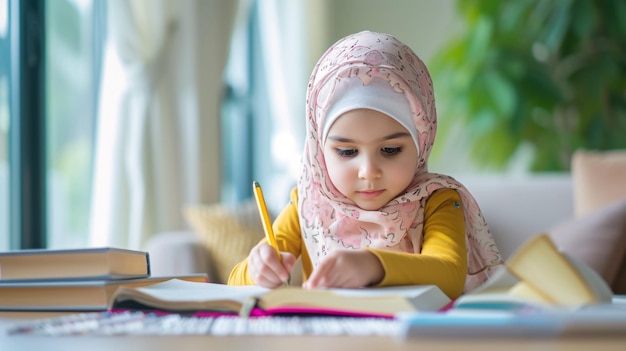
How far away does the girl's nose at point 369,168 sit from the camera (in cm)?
122

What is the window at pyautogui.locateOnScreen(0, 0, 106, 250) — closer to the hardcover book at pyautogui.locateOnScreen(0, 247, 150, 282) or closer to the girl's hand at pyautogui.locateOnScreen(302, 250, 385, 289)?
the hardcover book at pyautogui.locateOnScreen(0, 247, 150, 282)

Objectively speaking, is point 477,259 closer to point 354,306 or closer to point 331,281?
point 331,281

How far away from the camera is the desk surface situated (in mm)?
630

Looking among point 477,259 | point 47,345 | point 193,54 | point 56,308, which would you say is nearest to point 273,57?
point 193,54

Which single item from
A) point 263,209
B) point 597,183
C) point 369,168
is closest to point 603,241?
point 597,183

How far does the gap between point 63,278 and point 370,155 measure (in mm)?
443

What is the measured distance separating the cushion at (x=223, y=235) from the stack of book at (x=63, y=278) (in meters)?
2.10

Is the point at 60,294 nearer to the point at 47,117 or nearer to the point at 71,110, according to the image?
the point at 47,117

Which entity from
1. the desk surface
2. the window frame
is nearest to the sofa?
the window frame

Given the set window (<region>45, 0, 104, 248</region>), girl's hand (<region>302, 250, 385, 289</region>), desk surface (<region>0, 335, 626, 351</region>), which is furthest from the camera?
window (<region>45, 0, 104, 248</region>)

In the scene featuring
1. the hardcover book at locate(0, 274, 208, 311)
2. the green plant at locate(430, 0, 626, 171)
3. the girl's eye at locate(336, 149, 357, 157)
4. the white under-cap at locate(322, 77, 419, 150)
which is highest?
the green plant at locate(430, 0, 626, 171)

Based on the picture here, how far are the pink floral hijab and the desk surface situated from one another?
0.64 m

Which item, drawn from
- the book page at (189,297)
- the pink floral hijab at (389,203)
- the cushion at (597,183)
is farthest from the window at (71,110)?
the book page at (189,297)

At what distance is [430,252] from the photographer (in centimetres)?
122
